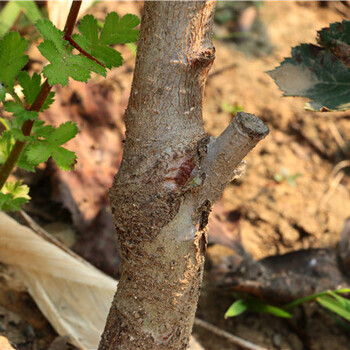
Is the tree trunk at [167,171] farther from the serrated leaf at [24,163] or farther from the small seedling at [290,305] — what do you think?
the small seedling at [290,305]

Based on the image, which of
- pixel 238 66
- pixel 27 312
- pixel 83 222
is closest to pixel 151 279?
pixel 27 312

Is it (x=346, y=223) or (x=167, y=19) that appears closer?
(x=167, y=19)

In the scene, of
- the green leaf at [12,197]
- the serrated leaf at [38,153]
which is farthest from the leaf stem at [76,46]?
the green leaf at [12,197]

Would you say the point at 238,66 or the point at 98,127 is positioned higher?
the point at 238,66

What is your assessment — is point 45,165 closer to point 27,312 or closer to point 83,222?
point 83,222

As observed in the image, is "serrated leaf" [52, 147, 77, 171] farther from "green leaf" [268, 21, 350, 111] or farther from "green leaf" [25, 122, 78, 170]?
"green leaf" [268, 21, 350, 111]

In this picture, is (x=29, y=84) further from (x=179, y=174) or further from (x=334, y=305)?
(x=334, y=305)
